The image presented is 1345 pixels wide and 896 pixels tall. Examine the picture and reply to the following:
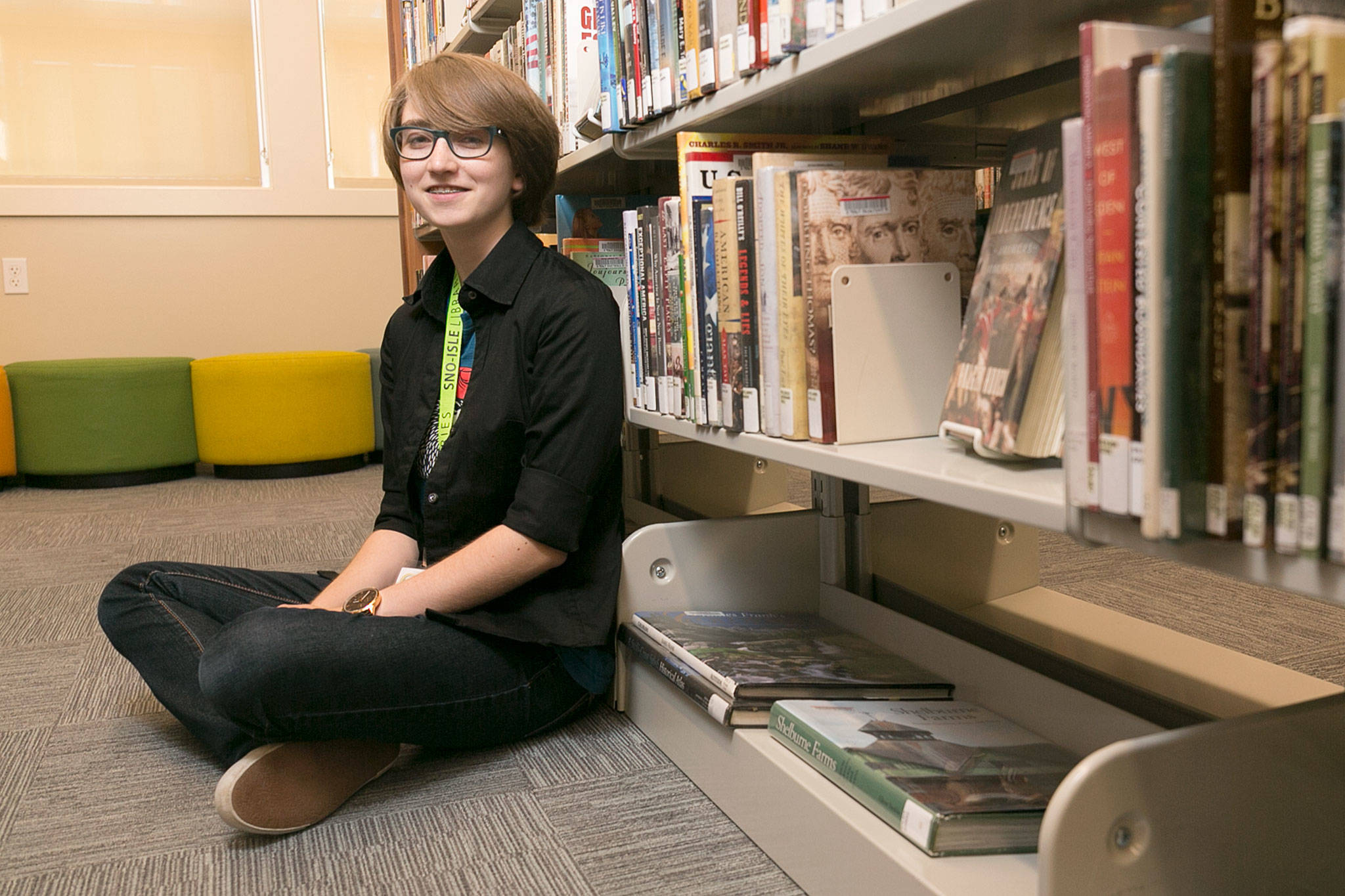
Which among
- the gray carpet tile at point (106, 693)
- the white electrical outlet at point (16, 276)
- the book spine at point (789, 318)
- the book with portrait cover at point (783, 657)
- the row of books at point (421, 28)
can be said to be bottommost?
the gray carpet tile at point (106, 693)

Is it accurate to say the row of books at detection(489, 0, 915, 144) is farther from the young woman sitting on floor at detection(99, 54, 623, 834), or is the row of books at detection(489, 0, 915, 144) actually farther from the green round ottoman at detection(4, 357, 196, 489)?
the green round ottoman at detection(4, 357, 196, 489)

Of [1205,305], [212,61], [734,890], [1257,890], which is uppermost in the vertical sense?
[212,61]

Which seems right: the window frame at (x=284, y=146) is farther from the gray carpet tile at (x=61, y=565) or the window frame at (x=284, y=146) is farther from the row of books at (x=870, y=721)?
the row of books at (x=870, y=721)

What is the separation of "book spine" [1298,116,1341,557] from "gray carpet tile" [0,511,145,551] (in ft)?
9.31

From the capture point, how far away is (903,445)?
102 cm

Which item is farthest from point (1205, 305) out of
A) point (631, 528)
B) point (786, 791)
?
point (631, 528)

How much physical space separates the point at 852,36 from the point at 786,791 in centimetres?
70

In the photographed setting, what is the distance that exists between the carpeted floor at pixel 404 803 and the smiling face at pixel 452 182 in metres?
0.68

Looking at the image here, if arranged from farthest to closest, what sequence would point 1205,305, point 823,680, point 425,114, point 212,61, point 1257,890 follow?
1. point 212,61
2. point 425,114
3. point 823,680
4. point 1257,890
5. point 1205,305

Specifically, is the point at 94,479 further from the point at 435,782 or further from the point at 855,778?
the point at 855,778

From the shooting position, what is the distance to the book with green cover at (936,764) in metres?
0.87

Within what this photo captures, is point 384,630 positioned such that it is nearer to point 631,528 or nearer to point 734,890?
point 734,890

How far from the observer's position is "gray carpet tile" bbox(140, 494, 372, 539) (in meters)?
2.95

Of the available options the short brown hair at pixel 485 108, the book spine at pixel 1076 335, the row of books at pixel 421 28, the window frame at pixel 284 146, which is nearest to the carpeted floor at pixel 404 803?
the book spine at pixel 1076 335
